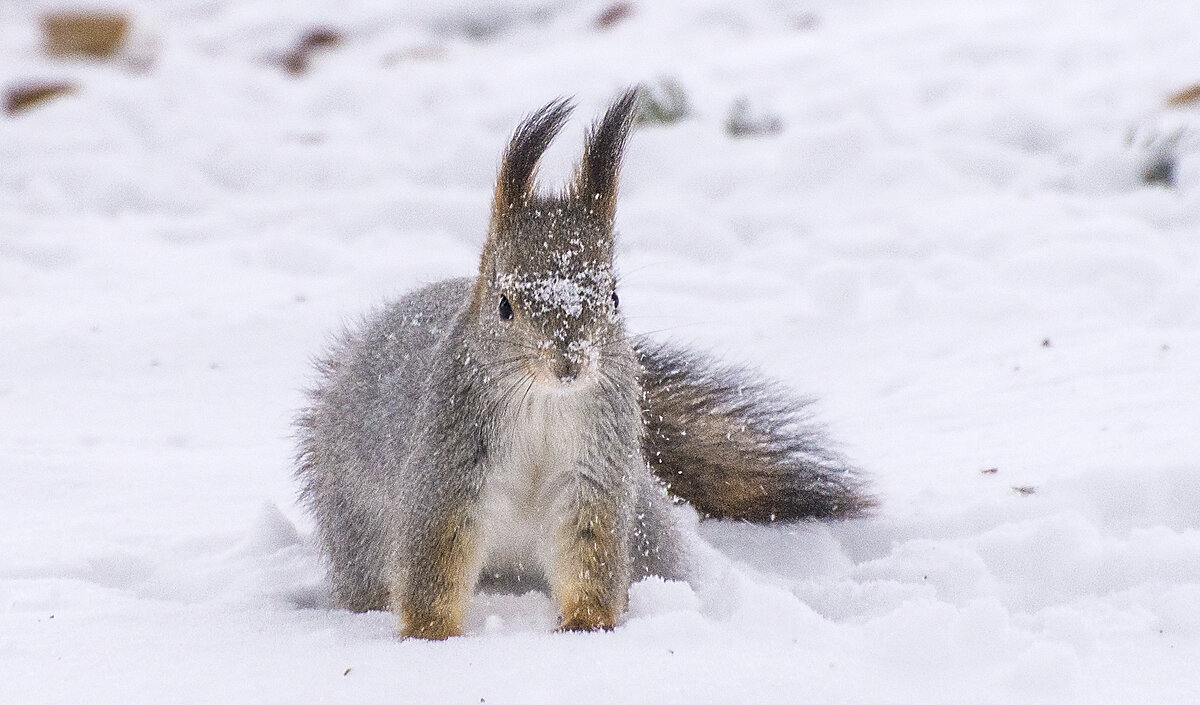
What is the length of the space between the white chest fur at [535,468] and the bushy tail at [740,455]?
0.66 metres

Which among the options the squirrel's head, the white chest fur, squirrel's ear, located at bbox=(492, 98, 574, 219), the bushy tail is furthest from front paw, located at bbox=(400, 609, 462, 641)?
the bushy tail

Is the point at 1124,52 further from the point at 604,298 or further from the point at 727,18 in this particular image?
the point at 604,298

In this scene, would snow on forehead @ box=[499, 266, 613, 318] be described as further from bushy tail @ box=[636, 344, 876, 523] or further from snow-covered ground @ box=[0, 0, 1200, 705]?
Answer: bushy tail @ box=[636, 344, 876, 523]

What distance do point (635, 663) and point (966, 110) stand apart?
4.40 m

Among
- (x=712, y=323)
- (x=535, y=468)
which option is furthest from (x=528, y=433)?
(x=712, y=323)

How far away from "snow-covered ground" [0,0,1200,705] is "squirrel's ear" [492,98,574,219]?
690 millimetres

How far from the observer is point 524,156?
2248mm

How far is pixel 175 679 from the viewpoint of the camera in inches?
74.4

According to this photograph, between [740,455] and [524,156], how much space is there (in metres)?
0.96

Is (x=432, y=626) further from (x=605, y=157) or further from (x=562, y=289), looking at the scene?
(x=605, y=157)

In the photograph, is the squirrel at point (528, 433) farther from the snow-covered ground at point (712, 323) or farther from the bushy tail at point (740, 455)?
the bushy tail at point (740, 455)

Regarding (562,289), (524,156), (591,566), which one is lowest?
(591,566)

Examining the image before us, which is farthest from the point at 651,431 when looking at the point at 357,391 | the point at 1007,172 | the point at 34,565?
the point at 1007,172

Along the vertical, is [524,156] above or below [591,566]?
above
